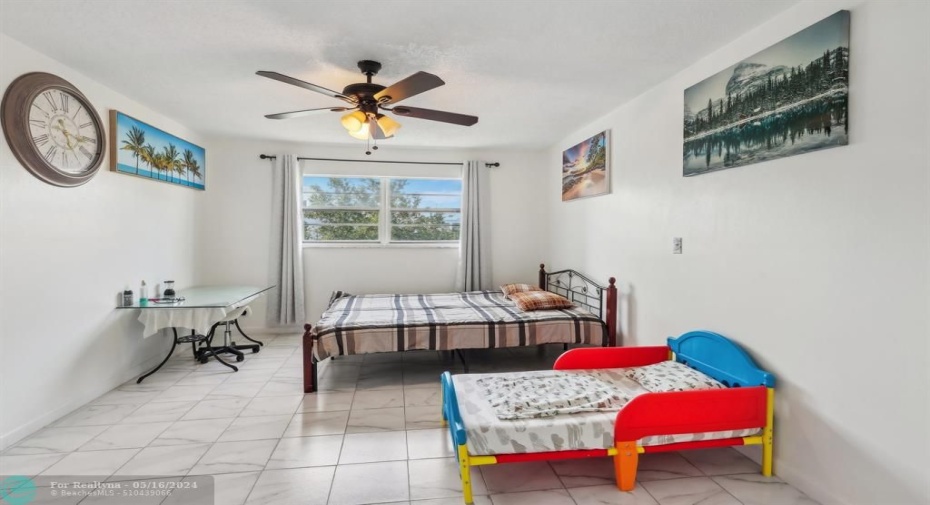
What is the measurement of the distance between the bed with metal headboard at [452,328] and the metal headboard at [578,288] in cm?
1

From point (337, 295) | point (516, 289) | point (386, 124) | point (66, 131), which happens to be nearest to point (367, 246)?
point (337, 295)

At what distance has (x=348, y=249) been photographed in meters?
5.31

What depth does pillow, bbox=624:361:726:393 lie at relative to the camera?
7.56ft

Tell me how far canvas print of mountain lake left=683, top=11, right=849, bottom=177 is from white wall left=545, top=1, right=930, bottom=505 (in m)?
0.05

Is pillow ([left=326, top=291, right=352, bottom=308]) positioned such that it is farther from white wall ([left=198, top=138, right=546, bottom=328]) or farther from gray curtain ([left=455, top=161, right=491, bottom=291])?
gray curtain ([left=455, top=161, right=491, bottom=291])

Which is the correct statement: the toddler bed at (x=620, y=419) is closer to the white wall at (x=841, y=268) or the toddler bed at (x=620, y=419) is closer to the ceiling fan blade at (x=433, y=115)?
the white wall at (x=841, y=268)

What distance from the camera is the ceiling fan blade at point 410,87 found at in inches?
86.3

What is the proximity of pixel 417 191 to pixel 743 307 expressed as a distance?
402cm

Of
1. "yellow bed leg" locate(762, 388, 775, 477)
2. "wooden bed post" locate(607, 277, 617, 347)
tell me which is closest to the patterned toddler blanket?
"yellow bed leg" locate(762, 388, 775, 477)

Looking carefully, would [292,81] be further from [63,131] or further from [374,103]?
[63,131]

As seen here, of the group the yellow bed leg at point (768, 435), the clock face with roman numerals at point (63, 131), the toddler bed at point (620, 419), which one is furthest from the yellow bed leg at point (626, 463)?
the clock face with roman numerals at point (63, 131)

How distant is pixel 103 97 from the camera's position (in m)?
3.17

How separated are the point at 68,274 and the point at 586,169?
4344 mm

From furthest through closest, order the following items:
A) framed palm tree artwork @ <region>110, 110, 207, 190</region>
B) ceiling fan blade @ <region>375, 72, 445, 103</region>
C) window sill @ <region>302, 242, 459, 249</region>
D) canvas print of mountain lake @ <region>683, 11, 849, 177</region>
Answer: window sill @ <region>302, 242, 459, 249</region> < framed palm tree artwork @ <region>110, 110, 207, 190</region> < ceiling fan blade @ <region>375, 72, 445, 103</region> < canvas print of mountain lake @ <region>683, 11, 849, 177</region>
